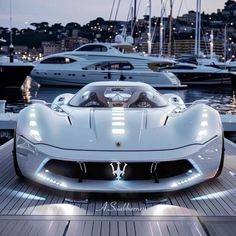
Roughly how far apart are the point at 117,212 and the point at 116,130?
0.87 m

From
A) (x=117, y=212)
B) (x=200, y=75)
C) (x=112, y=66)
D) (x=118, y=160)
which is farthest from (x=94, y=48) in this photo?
(x=117, y=212)

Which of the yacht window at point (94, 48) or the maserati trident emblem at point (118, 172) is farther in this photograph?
the yacht window at point (94, 48)

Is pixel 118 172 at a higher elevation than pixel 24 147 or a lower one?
lower

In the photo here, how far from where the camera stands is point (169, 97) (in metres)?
6.89

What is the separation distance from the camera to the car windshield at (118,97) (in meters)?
5.57

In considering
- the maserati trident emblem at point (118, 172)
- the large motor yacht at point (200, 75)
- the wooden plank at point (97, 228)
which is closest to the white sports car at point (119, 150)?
the maserati trident emblem at point (118, 172)

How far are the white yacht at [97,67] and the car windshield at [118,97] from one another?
2721cm

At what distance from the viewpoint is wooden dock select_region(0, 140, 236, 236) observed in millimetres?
3418

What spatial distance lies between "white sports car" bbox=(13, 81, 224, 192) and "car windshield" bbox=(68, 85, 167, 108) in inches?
26.4

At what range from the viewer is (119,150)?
416 centimetres

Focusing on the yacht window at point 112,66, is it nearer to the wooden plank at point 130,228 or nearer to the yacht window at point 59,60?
the yacht window at point 59,60

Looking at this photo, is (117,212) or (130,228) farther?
(117,212)

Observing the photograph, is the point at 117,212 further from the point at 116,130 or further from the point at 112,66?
Result: the point at 112,66

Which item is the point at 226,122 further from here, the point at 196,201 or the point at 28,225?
the point at 28,225
